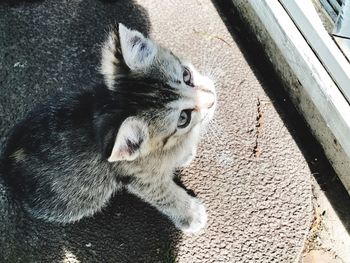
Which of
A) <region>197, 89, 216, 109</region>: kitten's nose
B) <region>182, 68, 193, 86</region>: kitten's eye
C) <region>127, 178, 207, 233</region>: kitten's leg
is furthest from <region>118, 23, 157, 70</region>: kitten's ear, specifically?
<region>127, 178, 207, 233</region>: kitten's leg

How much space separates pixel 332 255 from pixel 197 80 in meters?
1.11

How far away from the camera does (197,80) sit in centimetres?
290

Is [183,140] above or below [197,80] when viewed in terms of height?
below

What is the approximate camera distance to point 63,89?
3400 mm

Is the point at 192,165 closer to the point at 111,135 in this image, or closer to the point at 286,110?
the point at 286,110

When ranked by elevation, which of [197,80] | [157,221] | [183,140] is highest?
[197,80]

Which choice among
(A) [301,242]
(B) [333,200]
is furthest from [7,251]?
(B) [333,200]

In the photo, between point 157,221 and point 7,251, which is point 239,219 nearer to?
point 157,221

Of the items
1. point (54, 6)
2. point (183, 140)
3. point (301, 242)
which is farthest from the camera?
point (54, 6)

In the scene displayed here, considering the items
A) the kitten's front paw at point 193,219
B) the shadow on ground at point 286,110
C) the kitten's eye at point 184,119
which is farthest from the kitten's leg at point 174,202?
the shadow on ground at point 286,110

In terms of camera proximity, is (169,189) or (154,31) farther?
(154,31)

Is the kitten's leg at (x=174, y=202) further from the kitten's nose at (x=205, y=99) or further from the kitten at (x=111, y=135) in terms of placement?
the kitten's nose at (x=205, y=99)

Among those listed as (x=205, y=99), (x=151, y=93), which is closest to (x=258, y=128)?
(x=205, y=99)

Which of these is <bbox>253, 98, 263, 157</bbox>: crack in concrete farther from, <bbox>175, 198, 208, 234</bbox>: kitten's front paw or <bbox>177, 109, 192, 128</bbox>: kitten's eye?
<bbox>177, 109, 192, 128</bbox>: kitten's eye
